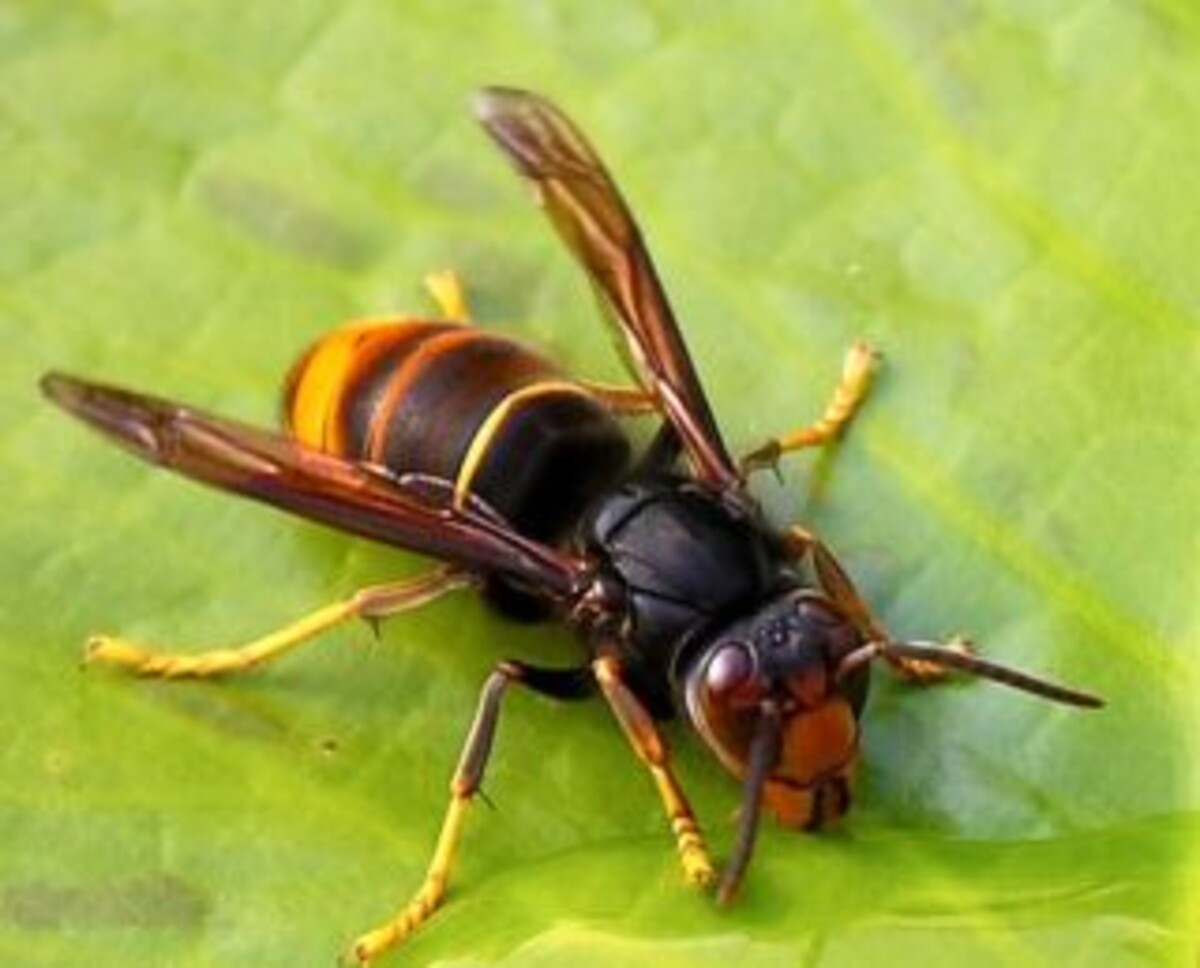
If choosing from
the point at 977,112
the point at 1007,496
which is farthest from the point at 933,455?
the point at 977,112

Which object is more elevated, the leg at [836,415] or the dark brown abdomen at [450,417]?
the leg at [836,415]

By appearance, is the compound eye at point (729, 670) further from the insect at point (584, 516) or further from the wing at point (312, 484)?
the wing at point (312, 484)

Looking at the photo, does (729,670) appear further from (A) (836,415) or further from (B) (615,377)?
(B) (615,377)

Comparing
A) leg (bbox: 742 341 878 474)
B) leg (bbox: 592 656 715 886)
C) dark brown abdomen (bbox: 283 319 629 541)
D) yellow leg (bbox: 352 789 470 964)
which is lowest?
yellow leg (bbox: 352 789 470 964)

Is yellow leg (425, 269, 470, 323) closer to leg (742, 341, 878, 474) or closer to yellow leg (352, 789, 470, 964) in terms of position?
leg (742, 341, 878, 474)

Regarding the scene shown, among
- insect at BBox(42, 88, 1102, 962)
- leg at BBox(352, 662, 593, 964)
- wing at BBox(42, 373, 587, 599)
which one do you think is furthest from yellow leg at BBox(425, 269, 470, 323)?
leg at BBox(352, 662, 593, 964)

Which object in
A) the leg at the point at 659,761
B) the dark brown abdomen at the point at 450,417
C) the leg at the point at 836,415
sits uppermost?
the leg at the point at 836,415

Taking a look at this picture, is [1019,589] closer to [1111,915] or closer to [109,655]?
[1111,915]

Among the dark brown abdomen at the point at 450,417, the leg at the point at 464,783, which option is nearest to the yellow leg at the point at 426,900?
the leg at the point at 464,783
